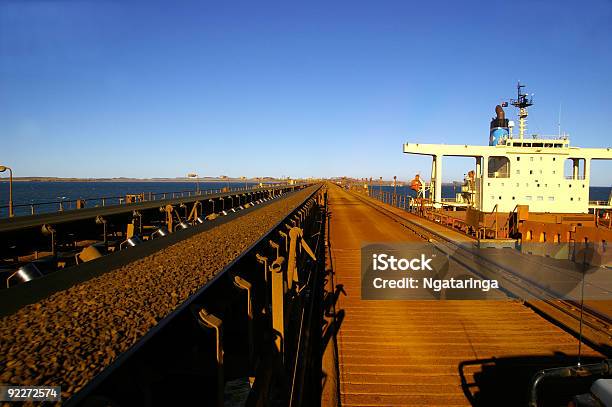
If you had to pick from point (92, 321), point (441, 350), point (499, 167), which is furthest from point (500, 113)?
point (92, 321)

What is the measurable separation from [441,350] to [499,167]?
113ft

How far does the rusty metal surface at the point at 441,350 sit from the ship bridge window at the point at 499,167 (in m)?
29.9

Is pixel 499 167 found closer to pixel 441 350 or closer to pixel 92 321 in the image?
pixel 441 350

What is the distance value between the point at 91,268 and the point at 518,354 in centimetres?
735

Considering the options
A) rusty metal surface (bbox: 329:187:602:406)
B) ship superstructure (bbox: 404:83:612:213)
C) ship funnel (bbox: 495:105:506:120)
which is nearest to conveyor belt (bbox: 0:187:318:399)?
rusty metal surface (bbox: 329:187:602:406)

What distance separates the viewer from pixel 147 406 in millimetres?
2080

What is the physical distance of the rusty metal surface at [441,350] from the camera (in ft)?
15.2

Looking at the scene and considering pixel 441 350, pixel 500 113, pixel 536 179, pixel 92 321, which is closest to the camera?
pixel 92 321

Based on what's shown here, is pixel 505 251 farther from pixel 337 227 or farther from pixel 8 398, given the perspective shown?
pixel 8 398

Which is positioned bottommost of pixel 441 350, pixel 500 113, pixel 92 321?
pixel 441 350

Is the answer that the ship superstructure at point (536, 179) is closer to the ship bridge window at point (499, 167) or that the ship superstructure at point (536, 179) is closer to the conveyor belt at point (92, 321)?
the ship bridge window at point (499, 167)

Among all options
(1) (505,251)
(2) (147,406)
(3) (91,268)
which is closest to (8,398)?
(2) (147,406)

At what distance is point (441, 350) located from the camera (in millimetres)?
5695

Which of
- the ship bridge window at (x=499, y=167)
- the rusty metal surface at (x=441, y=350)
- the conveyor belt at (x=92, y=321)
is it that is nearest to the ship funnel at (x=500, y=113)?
the ship bridge window at (x=499, y=167)
